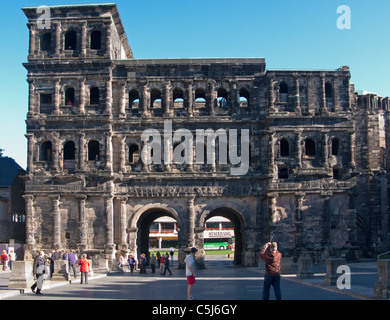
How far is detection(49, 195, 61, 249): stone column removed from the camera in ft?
116

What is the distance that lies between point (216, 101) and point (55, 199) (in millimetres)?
13544

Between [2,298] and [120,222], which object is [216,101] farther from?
[2,298]

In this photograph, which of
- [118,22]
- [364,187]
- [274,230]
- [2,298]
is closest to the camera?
[2,298]

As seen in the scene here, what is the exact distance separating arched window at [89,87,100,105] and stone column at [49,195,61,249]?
7.52 meters

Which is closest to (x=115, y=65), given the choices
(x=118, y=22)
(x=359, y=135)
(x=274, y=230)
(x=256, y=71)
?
(x=118, y=22)

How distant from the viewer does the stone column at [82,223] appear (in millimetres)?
35062

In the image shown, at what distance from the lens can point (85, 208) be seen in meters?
35.7

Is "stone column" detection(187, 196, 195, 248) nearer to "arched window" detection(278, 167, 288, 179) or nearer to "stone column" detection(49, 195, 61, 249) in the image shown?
"arched window" detection(278, 167, 288, 179)

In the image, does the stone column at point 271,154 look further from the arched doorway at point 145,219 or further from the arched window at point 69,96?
the arched window at point 69,96

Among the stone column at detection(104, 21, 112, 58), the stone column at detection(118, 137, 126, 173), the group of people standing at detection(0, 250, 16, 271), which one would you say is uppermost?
the stone column at detection(104, 21, 112, 58)

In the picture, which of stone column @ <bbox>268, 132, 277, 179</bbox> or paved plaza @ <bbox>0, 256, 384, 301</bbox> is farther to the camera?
stone column @ <bbox>268, 132, 277, 179</bbox>

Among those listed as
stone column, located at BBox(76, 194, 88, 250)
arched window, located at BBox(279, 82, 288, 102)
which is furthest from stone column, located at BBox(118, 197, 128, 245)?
arched window, located at BBox(279, 82, 288, 102)

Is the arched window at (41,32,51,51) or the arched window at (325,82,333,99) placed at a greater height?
the arched window at (41,32,51,51)

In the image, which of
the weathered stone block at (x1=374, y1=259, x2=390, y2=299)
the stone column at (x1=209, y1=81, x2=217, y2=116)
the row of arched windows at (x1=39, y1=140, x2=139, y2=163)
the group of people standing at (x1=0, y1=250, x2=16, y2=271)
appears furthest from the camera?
the row of arched windows at (x1=39, y1=140, x2=139, y2=163)
